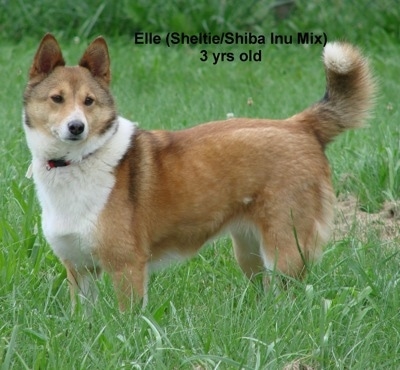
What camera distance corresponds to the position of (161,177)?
4902 mm

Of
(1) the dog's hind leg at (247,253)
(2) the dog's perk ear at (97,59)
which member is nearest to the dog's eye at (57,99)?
(2) the dog's perk ear at (97,59)

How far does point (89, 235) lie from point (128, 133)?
22.2 inches

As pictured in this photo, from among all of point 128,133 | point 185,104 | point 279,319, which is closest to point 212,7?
point 185,104

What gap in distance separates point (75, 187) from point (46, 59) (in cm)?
64

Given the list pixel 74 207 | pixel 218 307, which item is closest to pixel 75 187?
pixel 74 207

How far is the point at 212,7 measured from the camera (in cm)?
1172

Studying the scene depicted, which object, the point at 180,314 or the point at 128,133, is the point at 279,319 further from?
the point at 128,133

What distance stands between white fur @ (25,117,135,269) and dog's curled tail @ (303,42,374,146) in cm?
98

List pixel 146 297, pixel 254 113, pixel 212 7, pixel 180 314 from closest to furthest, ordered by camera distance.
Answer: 1. pixel 180 314
2. pixel 146 297
3. pixel 254 113
4. pixel 212 7

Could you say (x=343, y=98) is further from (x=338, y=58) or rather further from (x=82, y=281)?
(x=82, y=281)

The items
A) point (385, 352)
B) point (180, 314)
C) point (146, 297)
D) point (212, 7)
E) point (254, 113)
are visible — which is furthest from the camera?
point (212, 7)

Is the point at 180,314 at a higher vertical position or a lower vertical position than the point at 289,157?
lower

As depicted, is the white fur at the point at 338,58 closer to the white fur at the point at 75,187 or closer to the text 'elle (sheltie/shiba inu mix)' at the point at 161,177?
the text 'elle (sheltie/shiba inu mix)' at the point at 161,177

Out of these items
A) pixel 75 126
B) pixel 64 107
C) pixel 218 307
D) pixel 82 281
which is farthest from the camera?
pixel 82 281
